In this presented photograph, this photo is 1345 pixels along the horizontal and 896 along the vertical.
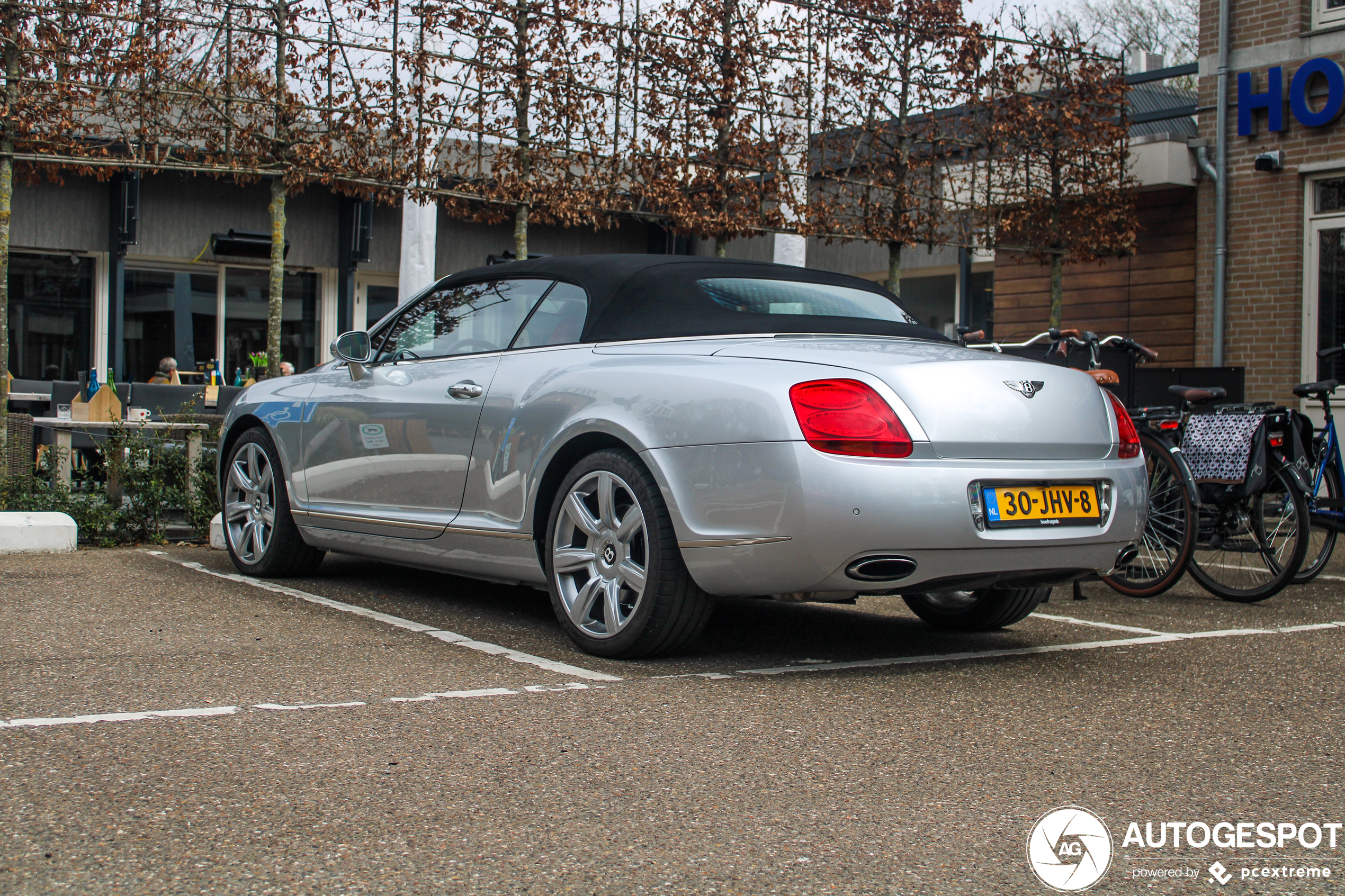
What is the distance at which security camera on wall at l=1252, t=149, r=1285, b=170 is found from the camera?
1320cm

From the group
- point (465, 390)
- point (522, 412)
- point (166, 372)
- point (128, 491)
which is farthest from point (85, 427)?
point (166, 372)

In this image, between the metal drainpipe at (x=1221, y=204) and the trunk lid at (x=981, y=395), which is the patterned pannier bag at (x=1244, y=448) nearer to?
the trunk lid at (x=981, y=395)

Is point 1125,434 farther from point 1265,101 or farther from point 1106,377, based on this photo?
point 1265,101

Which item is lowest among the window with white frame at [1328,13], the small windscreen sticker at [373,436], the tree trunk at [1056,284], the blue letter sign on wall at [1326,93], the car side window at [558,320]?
the small windscreen sticker at [373,436]

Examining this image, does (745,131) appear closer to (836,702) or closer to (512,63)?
(512,63)

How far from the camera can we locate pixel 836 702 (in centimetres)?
398

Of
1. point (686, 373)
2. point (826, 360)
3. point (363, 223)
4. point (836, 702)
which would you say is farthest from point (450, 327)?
point (363, 223)

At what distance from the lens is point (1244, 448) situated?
6.52 m

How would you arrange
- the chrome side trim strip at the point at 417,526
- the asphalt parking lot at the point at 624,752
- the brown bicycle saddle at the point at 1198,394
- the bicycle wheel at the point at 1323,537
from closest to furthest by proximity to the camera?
the asphalt parking lot at the point at 624,752, the chrome side trim strip at the point at 417,526, the bicycle wheel at the point at 1323,537, the brown bicycle saddle at the point at 1198,394

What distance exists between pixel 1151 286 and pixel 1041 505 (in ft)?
38.0

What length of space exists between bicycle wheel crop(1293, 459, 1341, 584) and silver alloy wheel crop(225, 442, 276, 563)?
4938mm

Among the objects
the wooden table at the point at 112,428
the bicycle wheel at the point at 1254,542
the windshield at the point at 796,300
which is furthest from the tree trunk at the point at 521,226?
the bicycle wheel at the point at 1254,542

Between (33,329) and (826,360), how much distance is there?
18322 mm

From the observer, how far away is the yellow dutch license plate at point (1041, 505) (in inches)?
166
